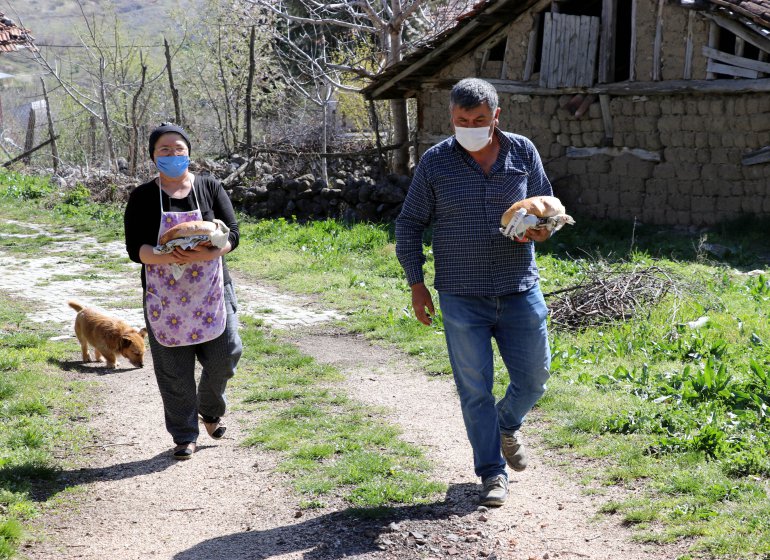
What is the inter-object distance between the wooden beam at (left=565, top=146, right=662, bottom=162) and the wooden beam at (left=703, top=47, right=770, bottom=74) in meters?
1.67

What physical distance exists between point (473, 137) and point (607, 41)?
10.9 meters

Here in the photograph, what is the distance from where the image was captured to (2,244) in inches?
540

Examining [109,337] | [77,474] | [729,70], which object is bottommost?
[77,474]

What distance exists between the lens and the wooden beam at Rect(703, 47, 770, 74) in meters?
12.2

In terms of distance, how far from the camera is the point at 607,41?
14.1m

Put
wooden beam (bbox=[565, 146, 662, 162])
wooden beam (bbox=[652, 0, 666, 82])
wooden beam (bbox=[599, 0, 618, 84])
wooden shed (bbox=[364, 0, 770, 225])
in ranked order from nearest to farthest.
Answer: wooden shed (bbox=[364, 0, 770, 225]) → wooden beam (bbox=[652, 0, 666, 82]) → wooden beam (bbox=[565, 146, 662, 162]) → wooden beam (bbox=[599, 0, 618, 84])

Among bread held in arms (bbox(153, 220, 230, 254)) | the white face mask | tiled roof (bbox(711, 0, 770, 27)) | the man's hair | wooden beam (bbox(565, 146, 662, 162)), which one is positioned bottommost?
bread held in arms (bbox(153, 220, 230, 254))

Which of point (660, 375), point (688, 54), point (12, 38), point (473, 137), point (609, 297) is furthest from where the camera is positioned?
point (12, 38)

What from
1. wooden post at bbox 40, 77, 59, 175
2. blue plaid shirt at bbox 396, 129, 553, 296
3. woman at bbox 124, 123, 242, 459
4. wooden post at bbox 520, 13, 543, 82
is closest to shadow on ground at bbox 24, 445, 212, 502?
woman at bbox 124, 123, 242, 459

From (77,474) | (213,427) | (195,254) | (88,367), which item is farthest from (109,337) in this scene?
(195,254)

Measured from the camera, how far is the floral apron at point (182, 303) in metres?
4.85

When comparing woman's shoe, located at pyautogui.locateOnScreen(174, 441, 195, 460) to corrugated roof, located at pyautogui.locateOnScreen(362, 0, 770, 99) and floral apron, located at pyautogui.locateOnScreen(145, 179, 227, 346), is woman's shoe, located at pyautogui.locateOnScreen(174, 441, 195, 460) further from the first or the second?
corrugated roof, located at pyautogui.locateOnScreen(362, 0, 770, 99)

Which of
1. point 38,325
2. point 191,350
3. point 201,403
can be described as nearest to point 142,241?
point 191,350

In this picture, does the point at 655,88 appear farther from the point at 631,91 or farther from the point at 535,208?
the point at 535,208
